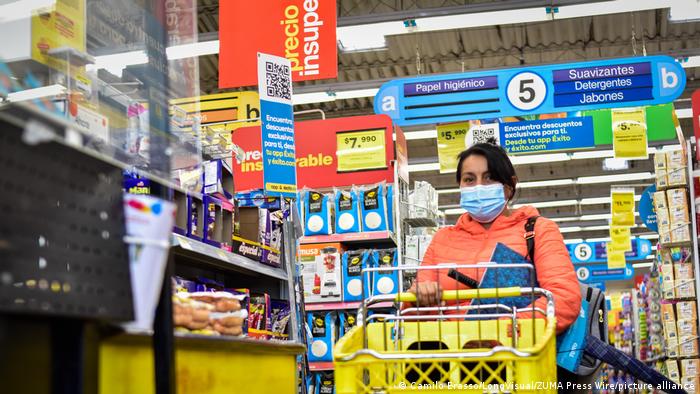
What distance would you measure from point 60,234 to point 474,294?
1550 millimetres

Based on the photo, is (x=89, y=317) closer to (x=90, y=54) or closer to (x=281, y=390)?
(x=90, y=54)

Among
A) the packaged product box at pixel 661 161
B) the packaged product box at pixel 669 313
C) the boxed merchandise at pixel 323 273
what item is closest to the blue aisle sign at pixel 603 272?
the packaged product box at pixel 669 313

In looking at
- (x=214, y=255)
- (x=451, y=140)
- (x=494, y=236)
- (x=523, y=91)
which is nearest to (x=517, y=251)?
(x=494, y=236)

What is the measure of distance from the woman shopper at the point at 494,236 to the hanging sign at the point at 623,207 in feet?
46.9

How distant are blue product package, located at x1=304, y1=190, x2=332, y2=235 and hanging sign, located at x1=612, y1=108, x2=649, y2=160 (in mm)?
5386

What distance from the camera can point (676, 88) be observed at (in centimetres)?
916

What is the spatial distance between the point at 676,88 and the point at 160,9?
321 inches

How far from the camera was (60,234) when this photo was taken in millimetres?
1391

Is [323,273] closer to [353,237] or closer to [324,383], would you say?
[353,237]

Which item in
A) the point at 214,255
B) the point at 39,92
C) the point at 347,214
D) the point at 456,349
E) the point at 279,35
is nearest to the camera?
the point at 39,92

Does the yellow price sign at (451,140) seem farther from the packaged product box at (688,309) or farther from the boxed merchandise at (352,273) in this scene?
the boxed merchandise at (352,273)

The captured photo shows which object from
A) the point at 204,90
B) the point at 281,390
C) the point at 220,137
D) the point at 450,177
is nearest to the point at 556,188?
the point at 450,177

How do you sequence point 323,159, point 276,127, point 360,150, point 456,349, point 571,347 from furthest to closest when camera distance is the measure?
point 323,159 → point 360,150 → point 276,127 → point 571,347 → point 456,349

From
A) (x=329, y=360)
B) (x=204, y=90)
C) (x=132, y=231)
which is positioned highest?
(x=204, y=90)
